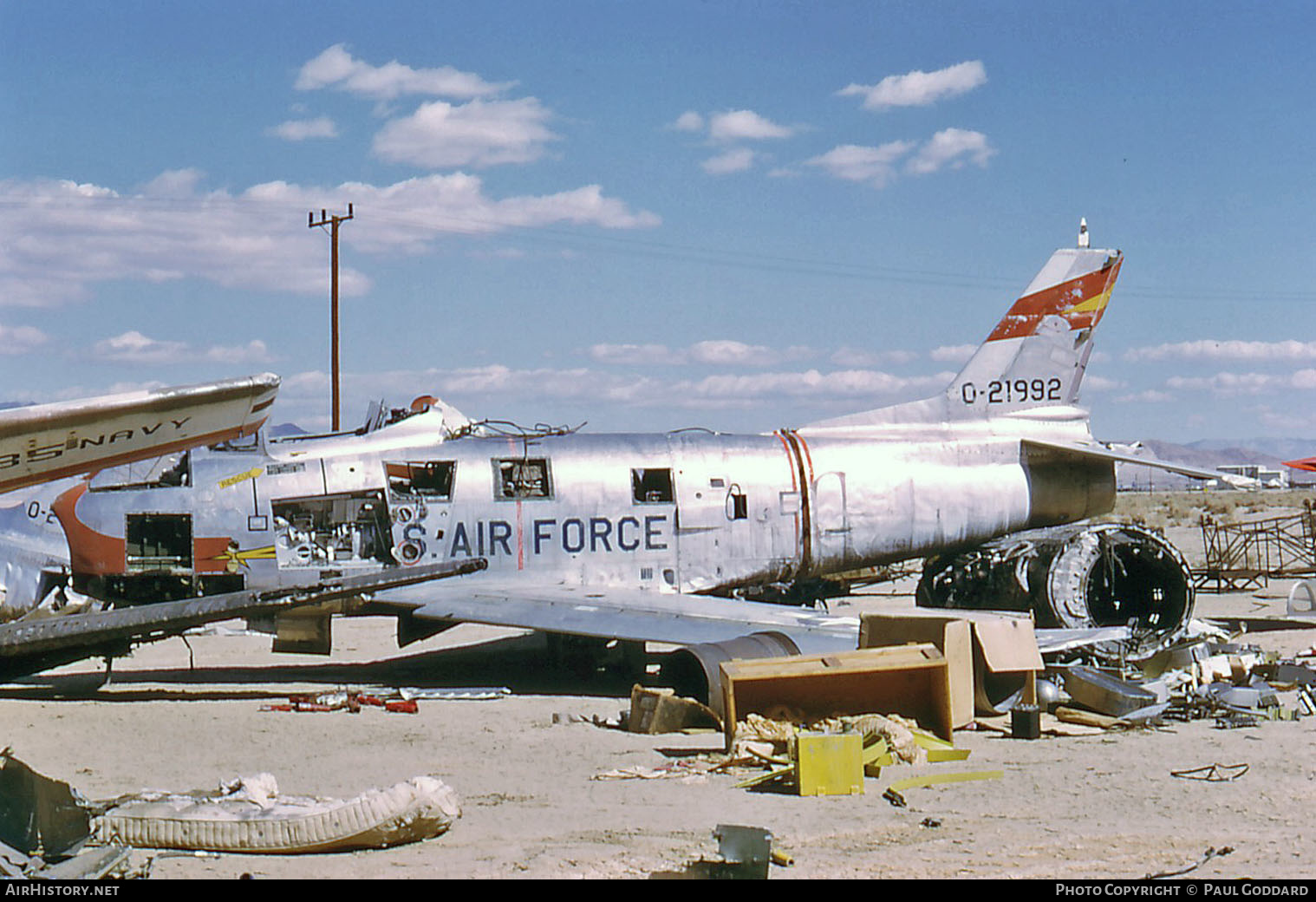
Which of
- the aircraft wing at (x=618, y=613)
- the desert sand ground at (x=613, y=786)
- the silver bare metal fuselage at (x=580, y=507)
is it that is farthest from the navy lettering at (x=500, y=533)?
the desert sand ground at (x=613, y=786)

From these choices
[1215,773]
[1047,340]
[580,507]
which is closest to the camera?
[1215,773]

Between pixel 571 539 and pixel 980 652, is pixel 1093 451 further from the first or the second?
pixel 571 539

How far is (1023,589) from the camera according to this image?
584 inches

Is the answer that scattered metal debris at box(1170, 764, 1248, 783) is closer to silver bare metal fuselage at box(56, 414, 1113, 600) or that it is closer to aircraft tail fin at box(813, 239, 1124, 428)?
silver bare metal fuselage at box(56, 414, 1113, 600)

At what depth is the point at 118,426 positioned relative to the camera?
186 inches

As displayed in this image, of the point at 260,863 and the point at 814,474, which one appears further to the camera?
the point at 814,474

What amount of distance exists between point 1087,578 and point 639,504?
16.7ft

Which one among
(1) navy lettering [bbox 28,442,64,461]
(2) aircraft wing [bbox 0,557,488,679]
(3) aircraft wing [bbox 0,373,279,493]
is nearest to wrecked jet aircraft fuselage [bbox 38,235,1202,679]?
(2) aircraft wing [bbox 0,557,488,679]

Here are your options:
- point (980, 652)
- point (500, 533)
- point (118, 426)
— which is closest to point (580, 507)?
point (500, 533)

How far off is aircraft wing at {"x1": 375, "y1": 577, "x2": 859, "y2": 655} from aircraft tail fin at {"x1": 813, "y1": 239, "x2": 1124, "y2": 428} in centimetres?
520

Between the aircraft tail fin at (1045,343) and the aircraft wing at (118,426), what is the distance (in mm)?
12222
